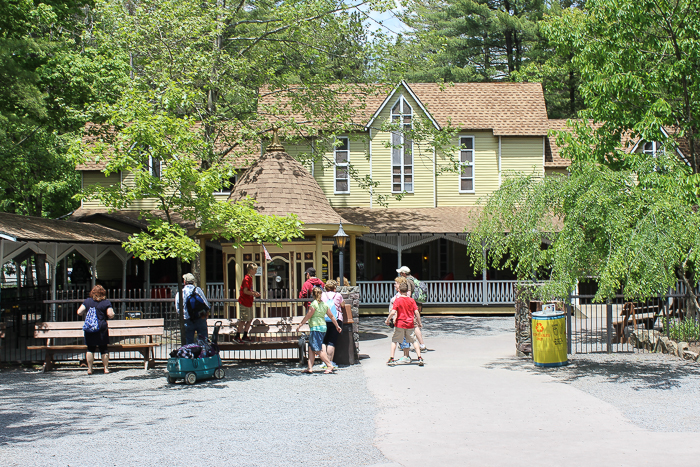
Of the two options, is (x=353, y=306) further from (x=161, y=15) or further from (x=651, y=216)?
(x=161, y=15)

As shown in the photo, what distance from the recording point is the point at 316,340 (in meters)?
11.7

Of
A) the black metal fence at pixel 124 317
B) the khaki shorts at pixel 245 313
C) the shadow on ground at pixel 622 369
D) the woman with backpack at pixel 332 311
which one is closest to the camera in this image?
the shadow on ground at pixel 622 369

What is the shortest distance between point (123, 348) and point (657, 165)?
34.6 feet

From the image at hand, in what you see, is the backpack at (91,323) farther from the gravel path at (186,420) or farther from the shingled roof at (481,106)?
the shingled roof at (481,106)

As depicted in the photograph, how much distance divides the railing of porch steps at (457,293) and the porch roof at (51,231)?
29.7 feet

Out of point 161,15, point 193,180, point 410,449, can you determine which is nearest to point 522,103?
point 161,15

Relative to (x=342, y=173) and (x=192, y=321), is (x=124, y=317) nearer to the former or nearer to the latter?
(x=192, y=321)

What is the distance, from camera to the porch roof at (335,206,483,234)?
74.9 feet

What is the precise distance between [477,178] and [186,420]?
791 inches

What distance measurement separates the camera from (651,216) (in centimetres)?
1011

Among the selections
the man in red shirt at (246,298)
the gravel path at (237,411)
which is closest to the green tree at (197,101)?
the man in red shirt at (246,298)

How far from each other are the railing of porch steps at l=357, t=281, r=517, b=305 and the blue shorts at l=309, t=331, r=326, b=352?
38.2ft

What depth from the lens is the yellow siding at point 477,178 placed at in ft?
86.3

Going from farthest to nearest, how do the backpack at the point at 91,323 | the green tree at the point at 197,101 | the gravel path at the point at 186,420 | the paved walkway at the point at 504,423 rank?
the backpack at the point at 91,323, the green tree at the point at 197,101, the gravel path at the point at 186,420, the paved walkway at the point at 504,423
